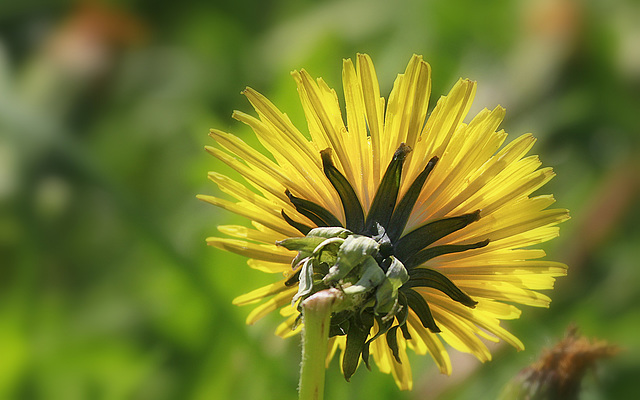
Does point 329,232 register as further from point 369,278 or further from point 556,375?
point 556,375

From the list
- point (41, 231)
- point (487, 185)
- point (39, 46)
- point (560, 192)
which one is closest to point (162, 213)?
point (41, 231)

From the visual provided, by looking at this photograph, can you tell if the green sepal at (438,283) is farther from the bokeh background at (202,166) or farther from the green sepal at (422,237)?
the bokeh background at (202,166)

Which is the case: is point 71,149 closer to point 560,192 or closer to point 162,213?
point 162,213

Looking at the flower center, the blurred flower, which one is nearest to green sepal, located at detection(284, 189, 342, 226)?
the flower center

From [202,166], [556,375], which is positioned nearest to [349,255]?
[556,375]

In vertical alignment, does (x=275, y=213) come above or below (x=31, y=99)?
below

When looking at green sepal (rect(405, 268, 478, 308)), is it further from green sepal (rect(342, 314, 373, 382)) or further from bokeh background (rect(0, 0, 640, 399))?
bokeh background (rect(0, 0, 640, 399))
